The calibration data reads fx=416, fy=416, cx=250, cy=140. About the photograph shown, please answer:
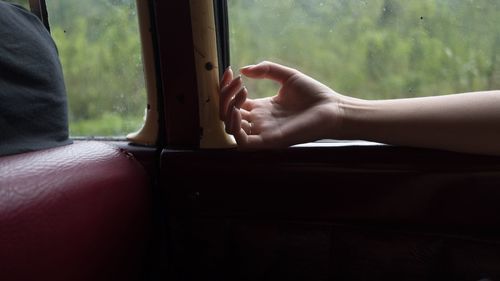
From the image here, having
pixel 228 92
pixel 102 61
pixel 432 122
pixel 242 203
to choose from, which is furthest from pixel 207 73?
pixel 432 122

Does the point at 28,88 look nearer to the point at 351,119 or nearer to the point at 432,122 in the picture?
the point at 351,119

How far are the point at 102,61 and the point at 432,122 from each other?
0.99m

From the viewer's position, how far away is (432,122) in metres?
0.90

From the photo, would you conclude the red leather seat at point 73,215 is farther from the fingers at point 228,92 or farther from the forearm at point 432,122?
the forearm at point 432,122

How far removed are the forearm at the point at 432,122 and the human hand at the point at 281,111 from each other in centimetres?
5

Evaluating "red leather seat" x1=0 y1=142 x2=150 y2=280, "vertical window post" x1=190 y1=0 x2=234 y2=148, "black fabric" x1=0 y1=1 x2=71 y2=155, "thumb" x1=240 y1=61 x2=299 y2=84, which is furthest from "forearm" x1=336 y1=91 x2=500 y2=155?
"black fabric" x1=0 y1=1 x2=71 y2=155

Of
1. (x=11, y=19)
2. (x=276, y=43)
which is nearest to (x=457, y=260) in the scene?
(x=276, y=43)

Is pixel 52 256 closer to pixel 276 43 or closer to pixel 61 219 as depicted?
pixel 61 219

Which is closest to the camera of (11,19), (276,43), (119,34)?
(11,19)

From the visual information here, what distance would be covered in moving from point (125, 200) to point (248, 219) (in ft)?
0.99

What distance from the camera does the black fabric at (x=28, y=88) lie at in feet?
2.67

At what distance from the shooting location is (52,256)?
2.27ft

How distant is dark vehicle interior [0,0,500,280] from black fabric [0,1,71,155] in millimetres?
58

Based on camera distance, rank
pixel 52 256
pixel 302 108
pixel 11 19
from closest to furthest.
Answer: pixel 52 256, pixel 11 19, pixel 302 108
